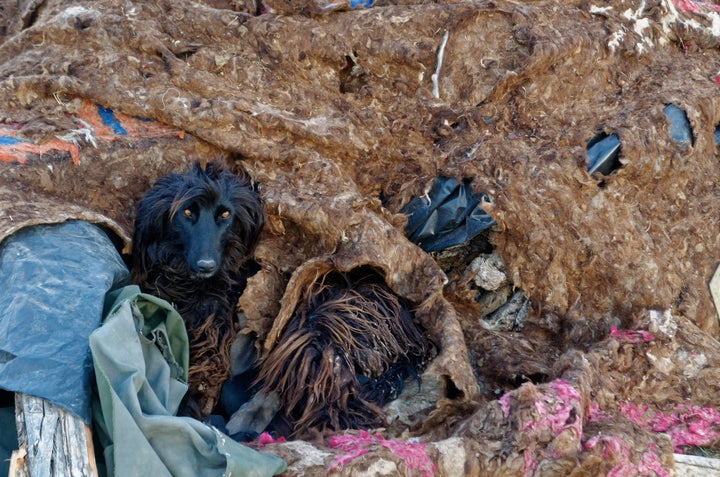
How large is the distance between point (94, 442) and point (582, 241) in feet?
8.31

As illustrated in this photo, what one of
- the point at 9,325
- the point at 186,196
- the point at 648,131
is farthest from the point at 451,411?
the point at 648,131

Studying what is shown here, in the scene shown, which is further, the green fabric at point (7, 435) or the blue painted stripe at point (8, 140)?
the blue painted stripe at point (8, 140)

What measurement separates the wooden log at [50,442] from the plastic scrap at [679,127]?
11.1 feet

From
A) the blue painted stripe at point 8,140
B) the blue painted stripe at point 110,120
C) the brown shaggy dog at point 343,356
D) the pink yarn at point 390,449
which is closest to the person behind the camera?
the pink yarn at point 390,449

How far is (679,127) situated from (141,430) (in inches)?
130

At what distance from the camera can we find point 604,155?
3908 mm

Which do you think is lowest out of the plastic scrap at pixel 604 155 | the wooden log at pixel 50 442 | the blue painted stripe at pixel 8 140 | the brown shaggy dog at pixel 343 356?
the brown shaggy dog at pixel 343 356

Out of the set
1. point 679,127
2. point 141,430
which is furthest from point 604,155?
point 141,430

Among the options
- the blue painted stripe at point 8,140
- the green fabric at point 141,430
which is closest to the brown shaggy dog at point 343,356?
the green fabric at point 141,430

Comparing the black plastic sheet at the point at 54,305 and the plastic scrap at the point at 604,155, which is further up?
the black plastic sheet at the point at 54,305

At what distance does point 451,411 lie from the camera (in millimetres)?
2967

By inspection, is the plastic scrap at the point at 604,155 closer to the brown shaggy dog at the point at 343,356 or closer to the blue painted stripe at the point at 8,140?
the brown shaggy dog at the point at 343,356

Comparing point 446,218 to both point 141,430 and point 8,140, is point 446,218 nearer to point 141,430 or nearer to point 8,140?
point 141,430

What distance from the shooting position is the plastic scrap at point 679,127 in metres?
4.04
